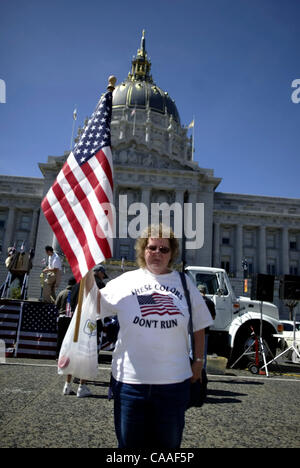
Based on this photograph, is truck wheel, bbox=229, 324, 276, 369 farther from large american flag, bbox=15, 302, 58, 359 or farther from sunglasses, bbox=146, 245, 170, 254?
sunglasses, bbox=146, 245, 170, 254

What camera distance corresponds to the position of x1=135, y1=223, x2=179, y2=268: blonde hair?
271 centimetres

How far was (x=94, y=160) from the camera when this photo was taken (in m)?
3.71

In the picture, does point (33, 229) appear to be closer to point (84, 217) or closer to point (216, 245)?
point (216, 245)

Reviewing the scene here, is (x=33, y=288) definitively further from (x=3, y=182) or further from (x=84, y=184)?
(x=84, y=184)

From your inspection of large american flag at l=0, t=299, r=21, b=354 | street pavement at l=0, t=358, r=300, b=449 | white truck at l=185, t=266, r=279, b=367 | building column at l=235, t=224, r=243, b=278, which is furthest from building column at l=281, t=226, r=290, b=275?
large american flag at l=0, t=299, r=21, b=354

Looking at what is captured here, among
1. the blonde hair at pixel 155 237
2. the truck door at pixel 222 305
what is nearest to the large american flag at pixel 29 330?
the truck door at pixel 222 305

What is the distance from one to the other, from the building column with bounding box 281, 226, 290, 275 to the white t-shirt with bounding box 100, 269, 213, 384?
50477 mm

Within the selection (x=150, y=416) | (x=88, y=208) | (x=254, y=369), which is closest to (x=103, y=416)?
(x=150, y=416)

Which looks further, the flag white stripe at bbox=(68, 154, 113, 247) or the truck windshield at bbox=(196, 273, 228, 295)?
the truck windshield at bbox=(196, 273, 228, 295)

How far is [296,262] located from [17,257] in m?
47.2

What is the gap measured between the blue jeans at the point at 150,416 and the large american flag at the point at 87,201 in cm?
120

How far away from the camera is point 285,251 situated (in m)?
49.7

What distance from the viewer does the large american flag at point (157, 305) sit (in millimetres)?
2371

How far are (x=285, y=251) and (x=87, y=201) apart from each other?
5108cm
